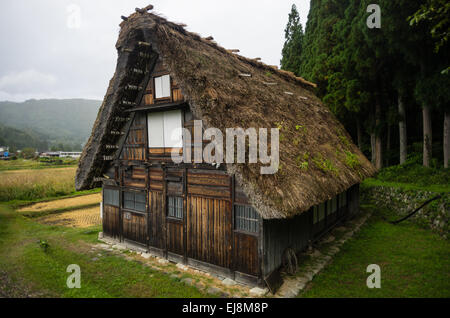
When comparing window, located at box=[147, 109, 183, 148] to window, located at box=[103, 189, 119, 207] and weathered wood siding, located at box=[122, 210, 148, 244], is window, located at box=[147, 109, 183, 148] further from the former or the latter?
window, located at box=[103, 189, 119, 207]

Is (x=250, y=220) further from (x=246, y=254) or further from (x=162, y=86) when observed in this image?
(x=162, y=86)

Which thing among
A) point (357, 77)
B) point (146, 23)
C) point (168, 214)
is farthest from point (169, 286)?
point (357, 77)

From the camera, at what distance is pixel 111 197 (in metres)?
8.78

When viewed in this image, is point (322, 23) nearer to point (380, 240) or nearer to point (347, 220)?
point (347, 220)

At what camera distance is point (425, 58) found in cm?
1072

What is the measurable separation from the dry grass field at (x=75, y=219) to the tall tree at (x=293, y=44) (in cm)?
1982

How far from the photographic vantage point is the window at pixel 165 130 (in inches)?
265

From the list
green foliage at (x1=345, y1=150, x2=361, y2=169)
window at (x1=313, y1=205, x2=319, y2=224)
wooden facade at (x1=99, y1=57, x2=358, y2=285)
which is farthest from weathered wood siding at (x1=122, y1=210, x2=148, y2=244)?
green foliage at (x1=345, y1=150, x2=361, y2=169)

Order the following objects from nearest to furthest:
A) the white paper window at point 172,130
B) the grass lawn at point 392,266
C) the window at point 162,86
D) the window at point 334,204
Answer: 1. the grass lawn at point 392,266
2. the white paper window at point 172,130
3. the window at point 162,86
4. the window at point 334,204

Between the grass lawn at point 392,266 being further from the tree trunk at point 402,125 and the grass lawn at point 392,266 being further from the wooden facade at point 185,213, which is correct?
the tree trunk at point 402,125

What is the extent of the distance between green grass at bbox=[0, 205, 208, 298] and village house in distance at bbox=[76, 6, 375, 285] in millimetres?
906

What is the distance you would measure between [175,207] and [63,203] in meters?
13.5

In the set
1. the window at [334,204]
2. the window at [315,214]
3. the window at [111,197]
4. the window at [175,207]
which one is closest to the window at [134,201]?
the window at [111,197]

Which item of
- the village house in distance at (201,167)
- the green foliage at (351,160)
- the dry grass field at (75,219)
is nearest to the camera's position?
the village house in distance at (201,167)
